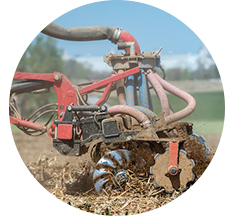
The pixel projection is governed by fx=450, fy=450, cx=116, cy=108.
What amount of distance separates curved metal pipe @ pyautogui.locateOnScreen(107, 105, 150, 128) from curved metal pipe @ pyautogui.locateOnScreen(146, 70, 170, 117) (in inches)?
12.2

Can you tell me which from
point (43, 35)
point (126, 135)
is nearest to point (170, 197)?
point (126, 135)

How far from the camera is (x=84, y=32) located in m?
5.12

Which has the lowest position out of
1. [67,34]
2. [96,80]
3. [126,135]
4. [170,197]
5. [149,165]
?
[170,197]

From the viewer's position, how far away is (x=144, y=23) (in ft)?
16.6

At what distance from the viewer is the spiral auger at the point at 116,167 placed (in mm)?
4762

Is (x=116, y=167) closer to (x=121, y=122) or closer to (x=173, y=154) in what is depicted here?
(x=121, y=122)

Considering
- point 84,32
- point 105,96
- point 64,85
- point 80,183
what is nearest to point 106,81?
point 105,96

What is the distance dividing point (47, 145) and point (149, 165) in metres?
1.27

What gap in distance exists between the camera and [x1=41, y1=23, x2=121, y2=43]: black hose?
509 cm

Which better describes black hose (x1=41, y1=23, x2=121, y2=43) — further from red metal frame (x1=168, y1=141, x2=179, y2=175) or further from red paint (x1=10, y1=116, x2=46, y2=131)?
red metal frame (x1=168, y1=141, x2=179, y2=175)

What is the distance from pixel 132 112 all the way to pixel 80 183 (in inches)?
40.3

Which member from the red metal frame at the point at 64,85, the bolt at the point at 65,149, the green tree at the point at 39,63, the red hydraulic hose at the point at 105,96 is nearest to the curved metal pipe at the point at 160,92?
the red metal frame at the point at 64,85

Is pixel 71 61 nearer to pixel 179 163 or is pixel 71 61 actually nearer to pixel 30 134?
pixel 30 134

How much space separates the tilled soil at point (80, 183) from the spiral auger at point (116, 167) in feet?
0.28
